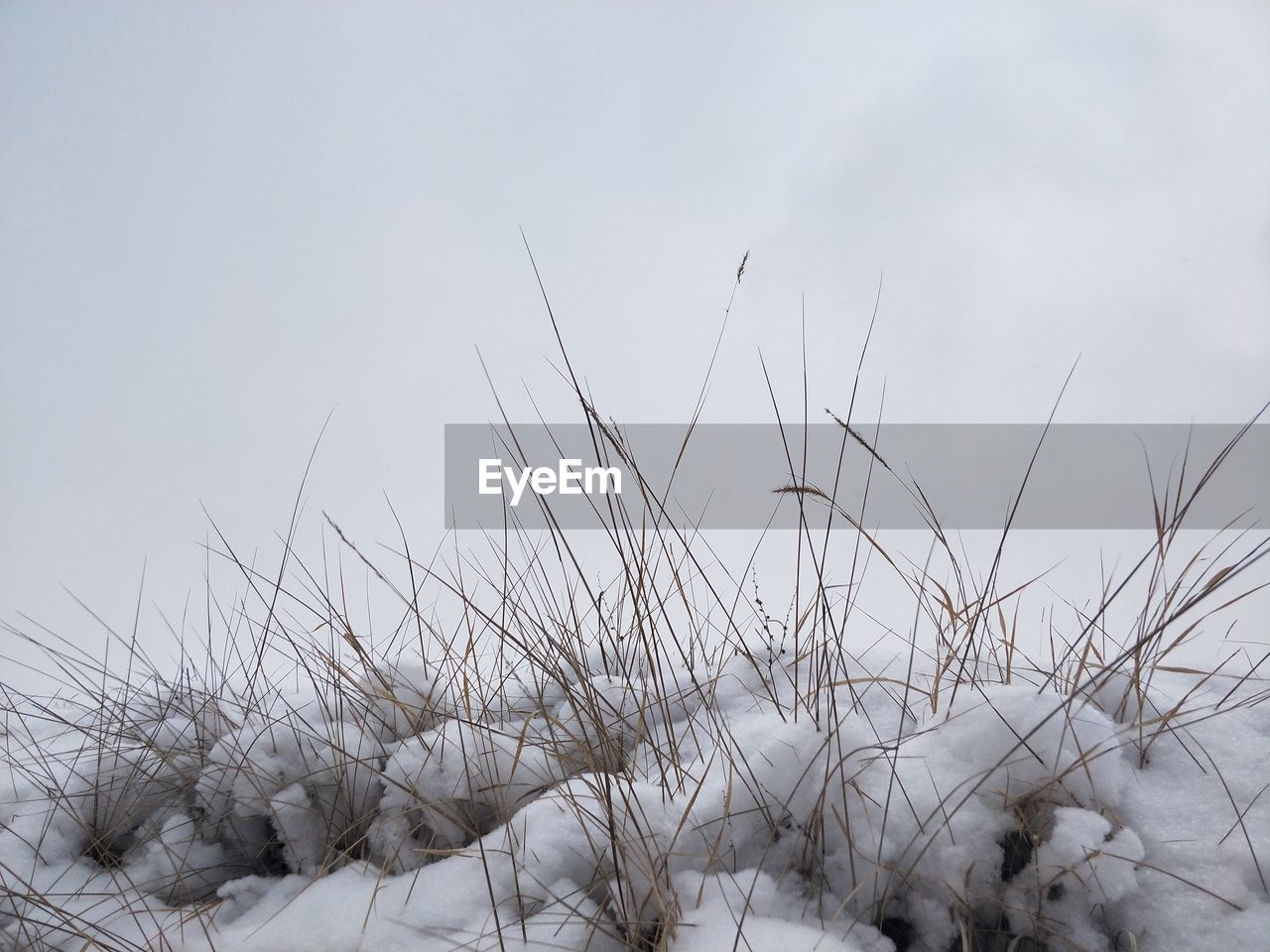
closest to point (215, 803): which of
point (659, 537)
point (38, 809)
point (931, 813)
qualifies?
point (38, 809)

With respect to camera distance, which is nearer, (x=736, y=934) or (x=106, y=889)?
(x=736, y=934)

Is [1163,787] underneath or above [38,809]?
above

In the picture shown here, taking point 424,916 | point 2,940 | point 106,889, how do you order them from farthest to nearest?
point 106,889 → point 2,940 → point 424,916

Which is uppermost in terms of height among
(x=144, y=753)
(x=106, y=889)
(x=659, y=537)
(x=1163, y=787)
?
(x=659, y=537)

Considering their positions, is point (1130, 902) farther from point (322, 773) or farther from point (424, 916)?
point (322, 773)

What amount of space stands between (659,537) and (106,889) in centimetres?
107

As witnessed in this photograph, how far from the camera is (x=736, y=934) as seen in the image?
775mm

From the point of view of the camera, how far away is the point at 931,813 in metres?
0.85

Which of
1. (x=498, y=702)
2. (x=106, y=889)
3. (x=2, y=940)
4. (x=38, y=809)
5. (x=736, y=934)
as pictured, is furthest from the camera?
(x=498, y=702)

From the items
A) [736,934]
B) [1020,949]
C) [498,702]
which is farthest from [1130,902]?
[498,702]

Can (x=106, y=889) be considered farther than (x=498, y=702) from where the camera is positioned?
No

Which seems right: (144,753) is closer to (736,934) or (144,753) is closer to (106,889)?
(106,889)

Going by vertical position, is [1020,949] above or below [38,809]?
above

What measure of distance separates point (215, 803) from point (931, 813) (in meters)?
1.19
